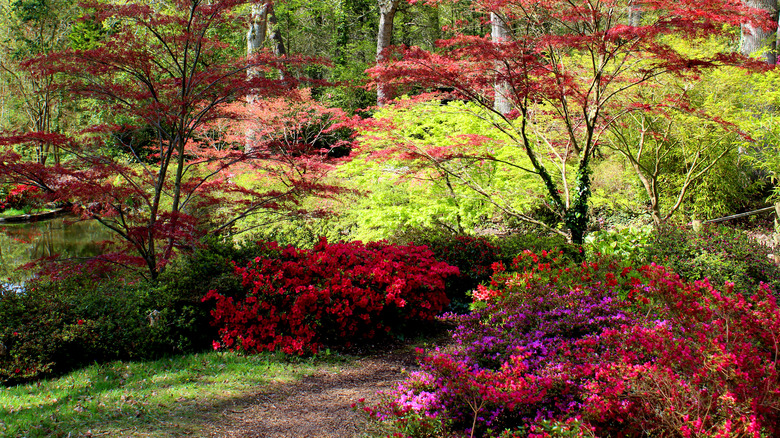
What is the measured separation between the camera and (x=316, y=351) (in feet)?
15.3

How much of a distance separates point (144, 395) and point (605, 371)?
315 cm

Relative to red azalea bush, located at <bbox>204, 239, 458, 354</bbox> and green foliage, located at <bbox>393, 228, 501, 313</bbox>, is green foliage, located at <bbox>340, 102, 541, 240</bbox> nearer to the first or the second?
green foliage, located at <bbox>393, 228, 501, 313</bbox>

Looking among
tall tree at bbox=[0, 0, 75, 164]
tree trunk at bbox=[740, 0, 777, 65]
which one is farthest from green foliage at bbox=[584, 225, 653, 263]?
tall tree at bbox=[0, 0, 75, 164]

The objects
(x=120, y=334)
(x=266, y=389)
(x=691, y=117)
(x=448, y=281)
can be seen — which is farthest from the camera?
(x=691, y=117)

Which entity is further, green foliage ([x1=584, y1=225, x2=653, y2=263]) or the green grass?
green foliage ([x1=584, y1=225, x2=653, y2=263])

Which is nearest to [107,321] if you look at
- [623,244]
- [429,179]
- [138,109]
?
[138,109]

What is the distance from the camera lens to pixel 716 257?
210 inches

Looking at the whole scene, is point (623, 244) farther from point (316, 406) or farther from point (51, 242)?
point (51, 242)

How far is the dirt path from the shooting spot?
3260mm

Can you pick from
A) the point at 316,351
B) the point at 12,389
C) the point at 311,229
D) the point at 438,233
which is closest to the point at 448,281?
the point at 438,233

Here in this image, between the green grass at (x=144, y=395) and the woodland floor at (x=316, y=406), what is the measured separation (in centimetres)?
13

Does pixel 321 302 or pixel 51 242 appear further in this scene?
pixel 51 242

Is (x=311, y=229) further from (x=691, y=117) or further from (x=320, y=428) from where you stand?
(x=691, y=117)

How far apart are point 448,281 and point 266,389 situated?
2763mm
